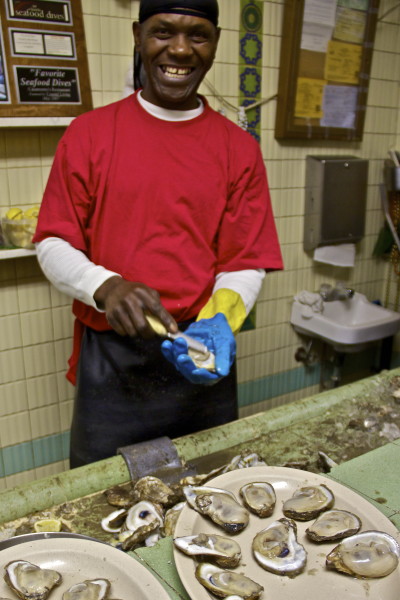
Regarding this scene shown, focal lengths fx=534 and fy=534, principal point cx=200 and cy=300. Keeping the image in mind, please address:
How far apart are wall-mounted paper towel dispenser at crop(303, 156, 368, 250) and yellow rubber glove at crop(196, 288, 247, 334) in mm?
1505

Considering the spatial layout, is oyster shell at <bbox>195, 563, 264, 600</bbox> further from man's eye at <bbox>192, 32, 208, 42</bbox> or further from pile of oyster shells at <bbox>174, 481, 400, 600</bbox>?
man's eye at <bbox>192, 32, 208, 42</bbox>

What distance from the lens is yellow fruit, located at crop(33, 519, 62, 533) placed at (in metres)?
1.03

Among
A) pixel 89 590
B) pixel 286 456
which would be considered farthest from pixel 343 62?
pixel 89 590

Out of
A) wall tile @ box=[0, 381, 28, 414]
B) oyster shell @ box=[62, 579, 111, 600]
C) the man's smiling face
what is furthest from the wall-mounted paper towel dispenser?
oyster shell @ box=[62, 579, 111, 600]

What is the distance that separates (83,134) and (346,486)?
112cm

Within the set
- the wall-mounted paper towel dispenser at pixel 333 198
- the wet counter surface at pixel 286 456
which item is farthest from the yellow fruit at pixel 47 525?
Result: the wall-mounted paper towel dispenser at pixel 333 198

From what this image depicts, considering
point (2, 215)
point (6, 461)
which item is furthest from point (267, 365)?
point (2, 215)

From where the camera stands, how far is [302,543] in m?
0.89

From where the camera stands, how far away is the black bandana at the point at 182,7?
1.38 metres

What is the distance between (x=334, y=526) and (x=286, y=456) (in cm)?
41

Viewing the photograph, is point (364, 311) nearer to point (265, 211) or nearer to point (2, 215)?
point (265, 211)

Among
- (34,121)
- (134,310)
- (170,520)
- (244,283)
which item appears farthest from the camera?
(34,121)

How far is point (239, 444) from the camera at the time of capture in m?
1.35

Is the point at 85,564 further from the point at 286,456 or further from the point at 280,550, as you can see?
the point at 286,456
